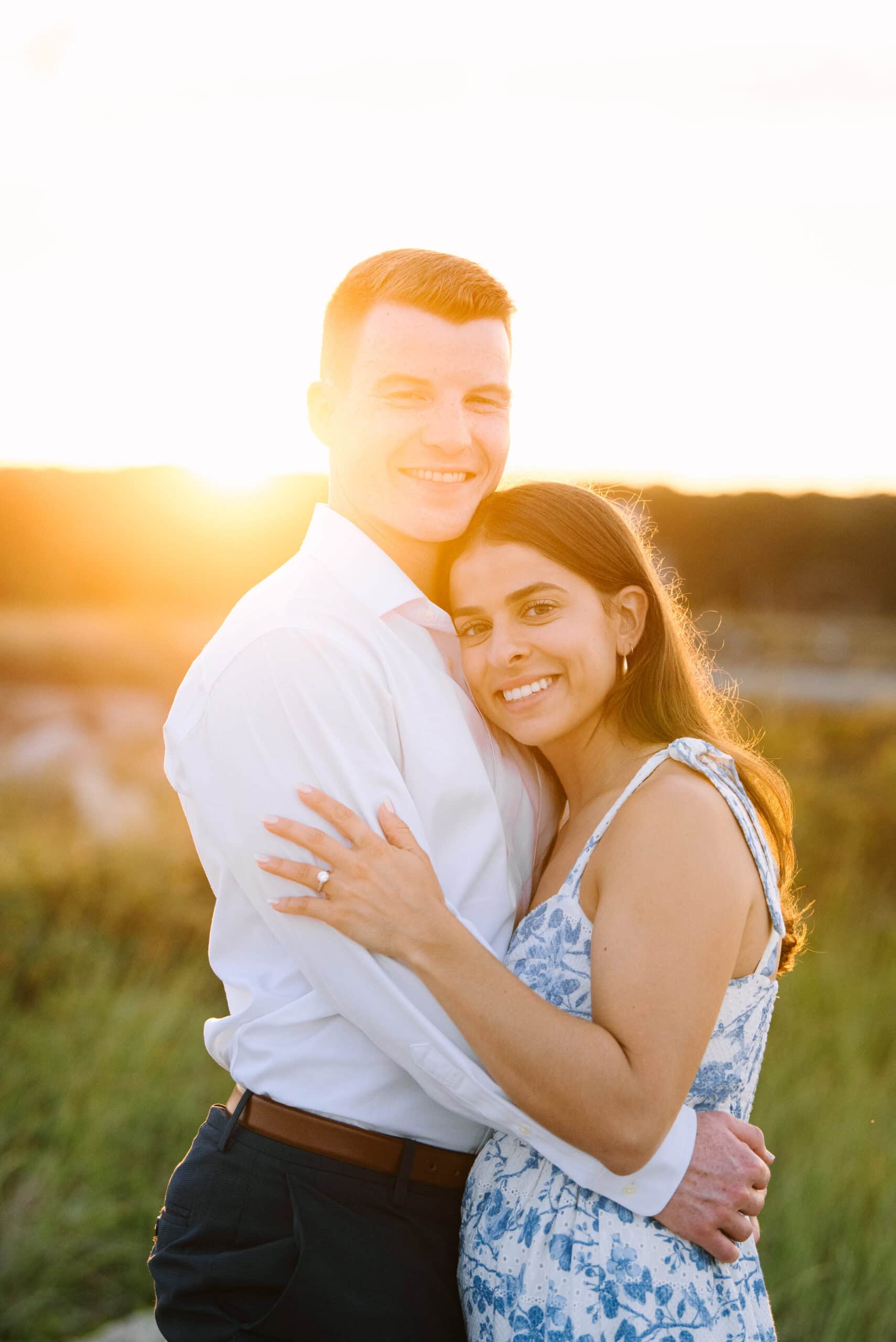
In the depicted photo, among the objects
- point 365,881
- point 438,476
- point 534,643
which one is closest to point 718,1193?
point 365,881

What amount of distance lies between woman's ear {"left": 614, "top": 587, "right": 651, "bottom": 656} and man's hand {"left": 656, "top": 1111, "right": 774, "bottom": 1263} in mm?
963

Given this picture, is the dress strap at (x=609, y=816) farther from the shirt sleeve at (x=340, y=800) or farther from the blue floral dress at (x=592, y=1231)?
the shirt sleeve at (x=340, y=800)

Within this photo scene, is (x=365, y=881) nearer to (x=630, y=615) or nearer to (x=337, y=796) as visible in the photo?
(x=337, y=796)

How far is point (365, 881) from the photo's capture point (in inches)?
78.7

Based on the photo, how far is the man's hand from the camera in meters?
2.01

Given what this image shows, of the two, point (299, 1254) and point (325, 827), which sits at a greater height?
point (325, 827)

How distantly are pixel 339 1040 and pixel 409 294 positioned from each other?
1.52 meters

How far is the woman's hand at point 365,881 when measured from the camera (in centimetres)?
198

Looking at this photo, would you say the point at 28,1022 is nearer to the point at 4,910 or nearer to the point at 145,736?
the point at 4,910

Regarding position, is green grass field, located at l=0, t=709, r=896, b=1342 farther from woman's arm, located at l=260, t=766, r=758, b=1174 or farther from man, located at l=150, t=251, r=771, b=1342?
woman's arm, located at l=260, t=766, r=758, b=1174

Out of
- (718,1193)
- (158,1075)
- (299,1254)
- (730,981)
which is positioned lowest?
(158,1075)

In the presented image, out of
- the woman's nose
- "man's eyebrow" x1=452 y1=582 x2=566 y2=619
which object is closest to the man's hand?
the woman's nose

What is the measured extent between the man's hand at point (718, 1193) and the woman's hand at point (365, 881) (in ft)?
2.03

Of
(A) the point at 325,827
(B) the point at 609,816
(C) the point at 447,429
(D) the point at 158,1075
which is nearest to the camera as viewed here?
(A) the point at 325,827
